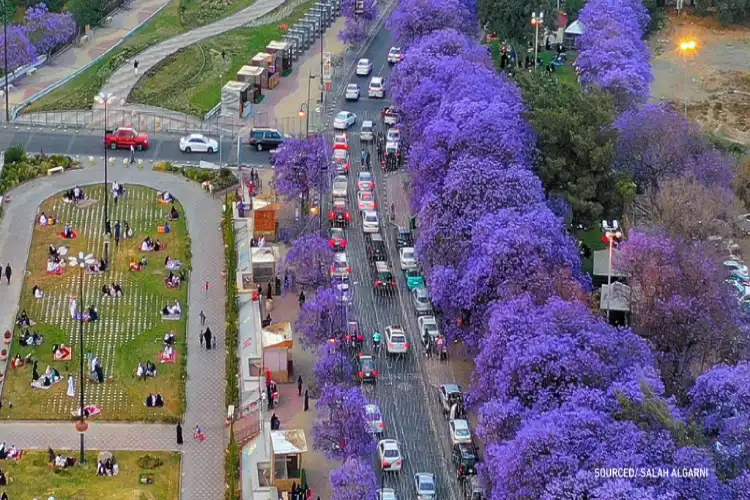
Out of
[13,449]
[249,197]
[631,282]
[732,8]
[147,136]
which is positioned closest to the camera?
[13,449]

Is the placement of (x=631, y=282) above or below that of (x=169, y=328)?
above

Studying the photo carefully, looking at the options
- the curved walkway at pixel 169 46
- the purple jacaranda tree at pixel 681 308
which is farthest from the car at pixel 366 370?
the curved walkway at pixel 169 46

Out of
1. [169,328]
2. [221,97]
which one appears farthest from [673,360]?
[221,97]

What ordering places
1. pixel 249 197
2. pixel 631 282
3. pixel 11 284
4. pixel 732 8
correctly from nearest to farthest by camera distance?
pixel 631 282 < pixel 11 284 < pixel 249 197 < pixel 732 8

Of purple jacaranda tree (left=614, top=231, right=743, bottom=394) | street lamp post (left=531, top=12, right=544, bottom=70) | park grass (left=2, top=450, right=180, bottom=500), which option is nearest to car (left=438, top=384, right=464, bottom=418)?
purple jacaranda tree (left=614, top=231, right=743, bottom=394)

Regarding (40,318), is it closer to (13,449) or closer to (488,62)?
(13,449)
